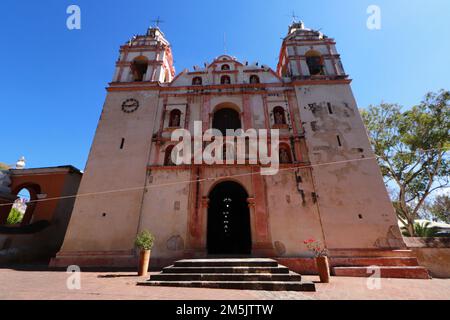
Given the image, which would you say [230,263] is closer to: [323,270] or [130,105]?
[323,270]

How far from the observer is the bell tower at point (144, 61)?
596 inches

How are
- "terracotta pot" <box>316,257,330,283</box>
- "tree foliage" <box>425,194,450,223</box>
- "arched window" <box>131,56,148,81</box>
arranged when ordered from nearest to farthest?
"terracotta pot" <box>316,257,330,283</box>, "arched window" <box>131,56,148,81</box>, "tree foliage" <box>425,194,450,223</box>

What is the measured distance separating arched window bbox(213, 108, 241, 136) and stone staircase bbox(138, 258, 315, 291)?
26.6 ft

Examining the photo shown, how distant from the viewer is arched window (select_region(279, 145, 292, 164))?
38.7 feet

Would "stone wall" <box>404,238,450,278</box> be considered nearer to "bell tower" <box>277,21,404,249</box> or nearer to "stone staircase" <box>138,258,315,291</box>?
"bell tower" <box>277,21,404,249</box>

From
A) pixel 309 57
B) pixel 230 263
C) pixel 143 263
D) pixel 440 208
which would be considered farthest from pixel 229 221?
pixel 440 208

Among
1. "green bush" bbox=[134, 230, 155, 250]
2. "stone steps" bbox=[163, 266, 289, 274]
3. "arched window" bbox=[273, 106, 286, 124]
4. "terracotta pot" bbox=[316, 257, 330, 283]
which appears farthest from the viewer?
"arched window" bbox=[273, 106, 286, 124]

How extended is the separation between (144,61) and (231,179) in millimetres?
12161

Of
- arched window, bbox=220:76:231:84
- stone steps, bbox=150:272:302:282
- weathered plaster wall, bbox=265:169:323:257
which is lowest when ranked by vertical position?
stone steps, bbox=150:272:302:282

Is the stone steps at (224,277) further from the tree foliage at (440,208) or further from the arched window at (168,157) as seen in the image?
the tree foliage at (440,208)

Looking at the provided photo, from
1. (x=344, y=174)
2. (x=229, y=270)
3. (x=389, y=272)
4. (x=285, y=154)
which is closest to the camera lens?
(x=229, y=270)

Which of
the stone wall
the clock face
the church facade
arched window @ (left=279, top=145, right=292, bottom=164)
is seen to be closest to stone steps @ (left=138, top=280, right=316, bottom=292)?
the church facade

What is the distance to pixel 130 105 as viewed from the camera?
1379cm

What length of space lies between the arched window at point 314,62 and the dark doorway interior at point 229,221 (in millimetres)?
11233
